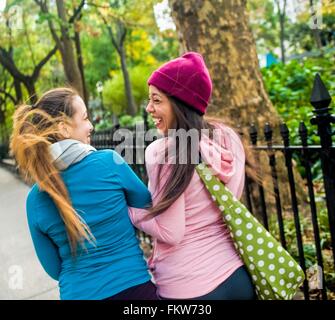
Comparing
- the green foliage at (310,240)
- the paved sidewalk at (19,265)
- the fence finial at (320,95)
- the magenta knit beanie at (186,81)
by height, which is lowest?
the paved sidewalk at (19,265)

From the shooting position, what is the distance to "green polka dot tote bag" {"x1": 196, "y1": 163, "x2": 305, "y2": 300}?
1646 mm

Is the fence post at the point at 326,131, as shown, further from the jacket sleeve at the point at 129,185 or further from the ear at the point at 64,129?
the ear at the point at 64,129

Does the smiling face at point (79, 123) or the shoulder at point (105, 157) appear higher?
the smiling face at point (79, 123)

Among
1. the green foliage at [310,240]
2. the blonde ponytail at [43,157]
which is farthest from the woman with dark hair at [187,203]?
the green foliage at [310,240]

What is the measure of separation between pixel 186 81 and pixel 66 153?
0.50m

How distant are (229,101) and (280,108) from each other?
1989mm

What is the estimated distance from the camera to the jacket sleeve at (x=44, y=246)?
160 centimetres

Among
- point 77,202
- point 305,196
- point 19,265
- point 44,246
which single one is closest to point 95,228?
point 77,202

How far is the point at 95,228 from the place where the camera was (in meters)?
1.58

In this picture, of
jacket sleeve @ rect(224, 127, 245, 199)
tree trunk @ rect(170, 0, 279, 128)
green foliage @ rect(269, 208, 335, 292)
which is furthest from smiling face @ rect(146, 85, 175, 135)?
tree trunk @ rect(170, 0, 279, 128)

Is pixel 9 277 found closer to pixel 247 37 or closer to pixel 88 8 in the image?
pixel 247 37

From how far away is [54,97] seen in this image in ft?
5.41

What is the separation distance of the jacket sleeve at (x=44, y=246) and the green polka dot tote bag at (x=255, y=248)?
60 cm
